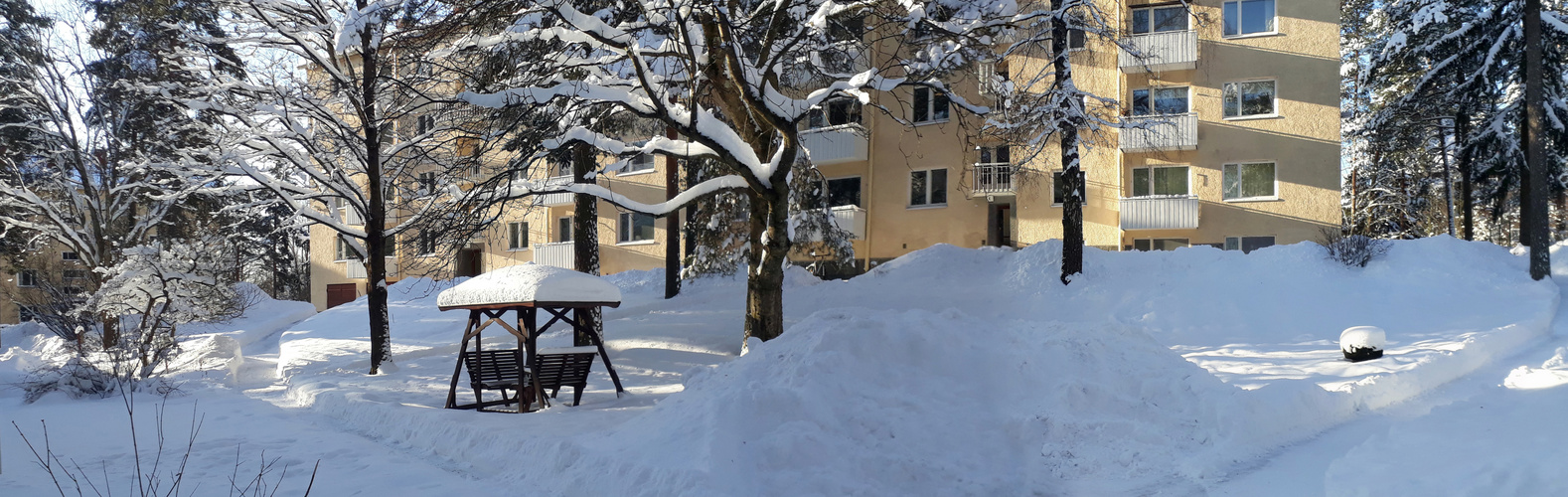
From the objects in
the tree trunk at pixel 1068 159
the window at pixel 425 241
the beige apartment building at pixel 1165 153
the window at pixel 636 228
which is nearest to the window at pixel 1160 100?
the beige apartment building at pixel 1165 153

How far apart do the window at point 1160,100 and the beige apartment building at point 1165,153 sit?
37mm

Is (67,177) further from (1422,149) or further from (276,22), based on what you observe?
(1422,149)

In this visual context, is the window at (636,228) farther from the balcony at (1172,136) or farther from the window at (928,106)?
the balcony at (1172,136)

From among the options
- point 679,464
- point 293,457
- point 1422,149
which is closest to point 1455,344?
point 679,464

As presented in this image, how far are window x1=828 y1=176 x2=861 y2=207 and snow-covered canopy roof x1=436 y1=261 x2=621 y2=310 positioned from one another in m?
18.6

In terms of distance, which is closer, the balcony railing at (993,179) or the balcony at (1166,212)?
the balcony at (1166,212)

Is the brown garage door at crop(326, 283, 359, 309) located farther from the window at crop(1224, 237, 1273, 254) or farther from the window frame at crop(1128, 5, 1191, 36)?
the window at crop(1224, 237, 1273, 254)

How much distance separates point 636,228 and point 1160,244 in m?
17.8

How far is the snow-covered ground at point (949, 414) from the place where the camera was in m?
7.32

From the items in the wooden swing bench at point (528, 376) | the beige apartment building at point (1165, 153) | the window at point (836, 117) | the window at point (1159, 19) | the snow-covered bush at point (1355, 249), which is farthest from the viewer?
the window at point (836, 117)

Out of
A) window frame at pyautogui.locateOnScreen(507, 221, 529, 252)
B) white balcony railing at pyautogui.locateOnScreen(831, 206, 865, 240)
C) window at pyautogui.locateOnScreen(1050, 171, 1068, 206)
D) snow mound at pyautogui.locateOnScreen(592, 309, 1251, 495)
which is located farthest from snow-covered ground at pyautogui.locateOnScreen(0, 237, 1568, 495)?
window frame at pyautogui.locateOnScreen(507, 221, 529, 252)

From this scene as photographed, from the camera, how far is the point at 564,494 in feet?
24.3

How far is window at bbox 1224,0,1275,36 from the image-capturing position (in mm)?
25766

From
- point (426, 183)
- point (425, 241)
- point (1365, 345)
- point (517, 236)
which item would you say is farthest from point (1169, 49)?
point (517, 236)
